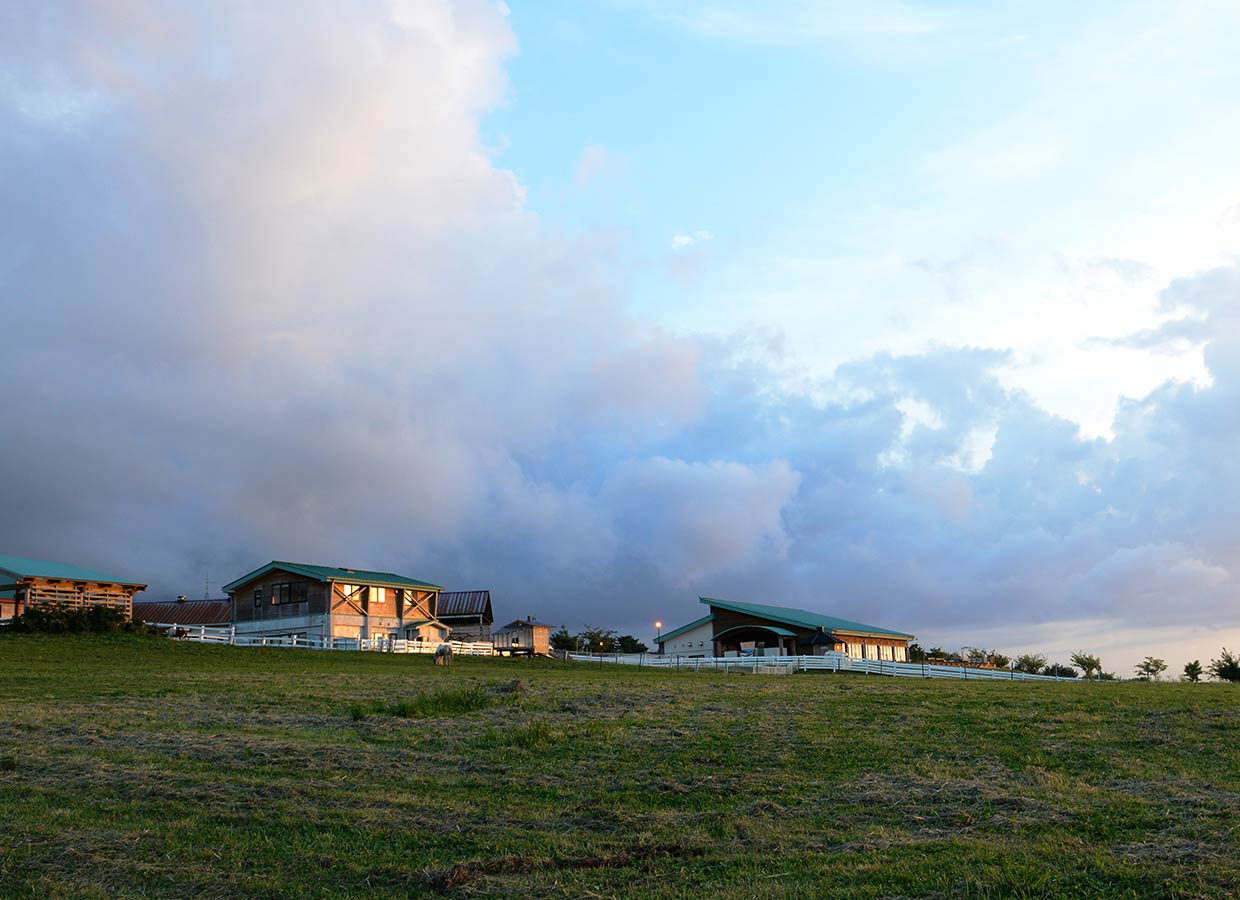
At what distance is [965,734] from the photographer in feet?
74.3

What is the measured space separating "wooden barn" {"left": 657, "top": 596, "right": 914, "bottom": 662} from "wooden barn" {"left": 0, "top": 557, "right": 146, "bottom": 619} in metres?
45.5

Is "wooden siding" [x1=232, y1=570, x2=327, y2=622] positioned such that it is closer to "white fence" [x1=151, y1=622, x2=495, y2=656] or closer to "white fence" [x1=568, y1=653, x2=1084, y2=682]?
"white fence" [x1=151, y1=622, x2=495, y2=656]

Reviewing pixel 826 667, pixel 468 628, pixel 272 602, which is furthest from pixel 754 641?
pixel 272 602

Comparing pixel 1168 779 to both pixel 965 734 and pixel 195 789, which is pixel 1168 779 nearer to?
pixel 965 734

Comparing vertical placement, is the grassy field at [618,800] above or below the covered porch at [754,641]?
below

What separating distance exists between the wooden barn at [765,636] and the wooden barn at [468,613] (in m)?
17.8

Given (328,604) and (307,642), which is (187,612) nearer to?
(328,604)

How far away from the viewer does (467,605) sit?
10244cm

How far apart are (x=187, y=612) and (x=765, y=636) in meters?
67.2

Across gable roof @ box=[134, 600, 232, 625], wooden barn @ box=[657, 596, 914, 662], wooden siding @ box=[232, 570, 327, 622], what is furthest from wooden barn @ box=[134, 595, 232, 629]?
wooden barn @ box=[657, 596, 914, 662]

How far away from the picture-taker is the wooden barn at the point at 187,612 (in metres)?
111

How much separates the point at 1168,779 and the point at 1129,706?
41.5 feet

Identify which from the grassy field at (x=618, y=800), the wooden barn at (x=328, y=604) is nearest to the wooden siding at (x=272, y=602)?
the wooden barn at (x=328, y=604)

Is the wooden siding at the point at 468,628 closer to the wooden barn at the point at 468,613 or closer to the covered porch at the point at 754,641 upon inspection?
the wooden barn at the point at 468,613
